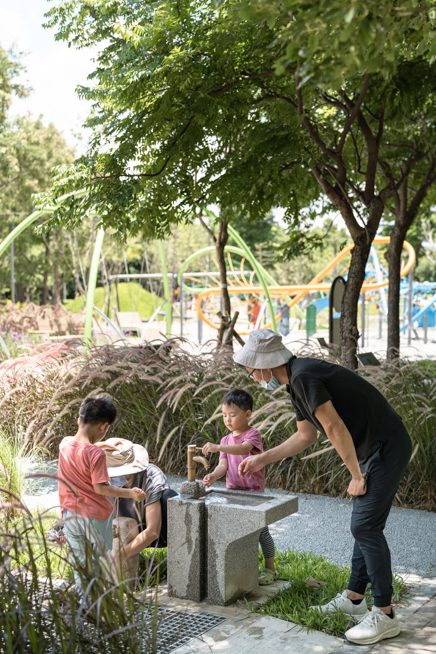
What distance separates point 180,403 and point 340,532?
2.47 metres

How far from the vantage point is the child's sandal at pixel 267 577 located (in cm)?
418

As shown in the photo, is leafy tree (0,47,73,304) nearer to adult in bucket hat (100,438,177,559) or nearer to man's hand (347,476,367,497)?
adult in bucket hat (100,438,177,559)

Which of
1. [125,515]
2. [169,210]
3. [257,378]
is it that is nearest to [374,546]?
[257,378]

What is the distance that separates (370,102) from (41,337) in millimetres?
11072

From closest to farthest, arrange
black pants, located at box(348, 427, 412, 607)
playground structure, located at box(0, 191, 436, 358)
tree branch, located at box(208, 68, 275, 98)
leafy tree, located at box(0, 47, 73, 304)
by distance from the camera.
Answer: black pants, located at box(348, 427, 412, 607) → tree branch, located at box(208, 68, 275, 98) → playground structure, located at box(0, 191, 436, 358) → leafy tree, located at box(0, 47, 73, 304)

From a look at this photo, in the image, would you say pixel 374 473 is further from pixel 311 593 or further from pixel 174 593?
pixel 174 593

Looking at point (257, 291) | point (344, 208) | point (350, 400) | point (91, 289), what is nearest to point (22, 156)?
point (257, 291)

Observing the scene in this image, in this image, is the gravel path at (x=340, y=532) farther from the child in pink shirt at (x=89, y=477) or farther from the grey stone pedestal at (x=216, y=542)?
the child in pink shirt at (x=89, y=477)

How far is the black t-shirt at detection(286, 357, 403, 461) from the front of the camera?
11.1 ft

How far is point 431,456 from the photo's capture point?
579 centimetres

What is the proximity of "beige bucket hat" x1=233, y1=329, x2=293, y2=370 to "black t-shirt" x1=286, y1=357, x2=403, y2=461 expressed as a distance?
7 centimetres

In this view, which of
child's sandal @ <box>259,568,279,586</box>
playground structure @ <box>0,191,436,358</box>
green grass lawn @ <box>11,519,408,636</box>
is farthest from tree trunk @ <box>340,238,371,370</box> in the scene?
child's sandal @ <box>259,568,279,586</box>

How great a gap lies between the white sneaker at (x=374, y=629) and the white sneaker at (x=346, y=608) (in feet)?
0.74

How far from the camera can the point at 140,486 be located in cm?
436
